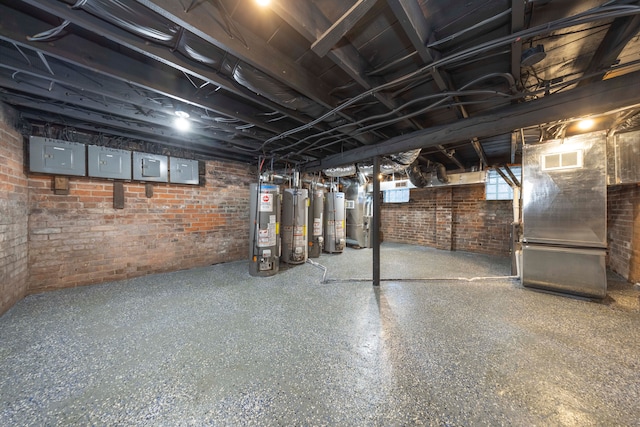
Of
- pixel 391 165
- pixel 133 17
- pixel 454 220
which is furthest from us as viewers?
pixel 454 220

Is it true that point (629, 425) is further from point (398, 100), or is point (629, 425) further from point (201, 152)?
point (201, 152)

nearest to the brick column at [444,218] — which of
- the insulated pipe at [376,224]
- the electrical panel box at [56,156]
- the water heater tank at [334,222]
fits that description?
the water heater tank at [334,222]

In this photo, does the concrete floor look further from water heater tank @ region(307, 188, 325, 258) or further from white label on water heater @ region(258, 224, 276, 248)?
water heater tank @ region(307, 188, 325, 258)

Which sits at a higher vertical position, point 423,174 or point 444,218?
point 423,174

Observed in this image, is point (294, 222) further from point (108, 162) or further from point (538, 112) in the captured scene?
point (538, 112)

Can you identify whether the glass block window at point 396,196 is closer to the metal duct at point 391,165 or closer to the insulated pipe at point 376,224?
the metal duct at point 391,165

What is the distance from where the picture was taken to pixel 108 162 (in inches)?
112

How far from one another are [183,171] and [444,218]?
5854 millimetres

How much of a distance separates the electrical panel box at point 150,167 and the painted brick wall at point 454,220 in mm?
5641

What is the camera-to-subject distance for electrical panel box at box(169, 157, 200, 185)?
337cm

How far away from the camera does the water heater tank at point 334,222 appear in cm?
477

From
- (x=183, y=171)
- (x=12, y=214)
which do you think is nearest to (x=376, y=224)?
(x=183, y=171)

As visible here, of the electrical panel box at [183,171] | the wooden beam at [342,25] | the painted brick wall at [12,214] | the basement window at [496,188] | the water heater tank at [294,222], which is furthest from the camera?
the basement window at [496,188]

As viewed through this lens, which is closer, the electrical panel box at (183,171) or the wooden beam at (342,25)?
the wooden beam at (342,25)
